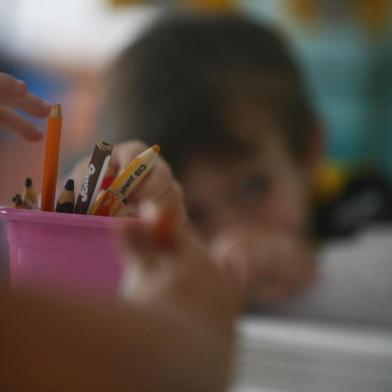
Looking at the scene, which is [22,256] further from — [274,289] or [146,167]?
[274,289]

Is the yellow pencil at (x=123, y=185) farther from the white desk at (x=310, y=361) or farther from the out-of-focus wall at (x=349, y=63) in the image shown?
the out-of-focus wall at (x=349, y=63)

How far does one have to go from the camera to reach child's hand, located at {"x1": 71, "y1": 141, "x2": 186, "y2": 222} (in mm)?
97

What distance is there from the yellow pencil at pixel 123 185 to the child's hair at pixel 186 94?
28 millimetres

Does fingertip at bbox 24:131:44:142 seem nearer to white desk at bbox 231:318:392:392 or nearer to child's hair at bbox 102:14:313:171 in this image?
child's hair at bbox 102:14:313:171

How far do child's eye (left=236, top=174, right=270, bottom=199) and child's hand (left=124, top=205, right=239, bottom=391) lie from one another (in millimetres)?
161

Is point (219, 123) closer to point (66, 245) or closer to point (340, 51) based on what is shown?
point (66, 245)

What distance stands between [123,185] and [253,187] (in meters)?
0.20

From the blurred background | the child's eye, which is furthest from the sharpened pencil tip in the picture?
the blurred background

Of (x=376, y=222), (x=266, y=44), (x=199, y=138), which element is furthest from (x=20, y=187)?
(x=376, y=222)

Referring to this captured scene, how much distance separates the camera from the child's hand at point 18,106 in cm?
10

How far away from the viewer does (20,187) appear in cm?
10

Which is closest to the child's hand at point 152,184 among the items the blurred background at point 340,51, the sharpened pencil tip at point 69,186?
the sharpened pencil tip at point 69,186

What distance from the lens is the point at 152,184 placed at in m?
0.10

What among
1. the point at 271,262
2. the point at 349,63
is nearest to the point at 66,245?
the point at 271,262
